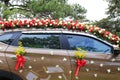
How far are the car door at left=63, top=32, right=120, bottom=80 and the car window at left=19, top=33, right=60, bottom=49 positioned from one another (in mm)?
236

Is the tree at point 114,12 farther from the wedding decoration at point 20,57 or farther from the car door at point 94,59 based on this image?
the wedding decoration at point 20,57

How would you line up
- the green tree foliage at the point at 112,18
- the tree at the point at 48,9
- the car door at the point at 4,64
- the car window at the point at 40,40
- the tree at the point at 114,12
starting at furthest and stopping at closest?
the tree at the point at 114,12
the green tree foliage at the point at 112,18
the tree at the point at 48,9
the car window at the point at 40,40
the car door at the point at 4,64

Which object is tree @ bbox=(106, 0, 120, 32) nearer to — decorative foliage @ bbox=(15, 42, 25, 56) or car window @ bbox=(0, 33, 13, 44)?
car window @ bbox=(0, 33, 13, 44)

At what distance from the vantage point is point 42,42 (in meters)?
6.99

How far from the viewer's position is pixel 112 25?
92.8 ft

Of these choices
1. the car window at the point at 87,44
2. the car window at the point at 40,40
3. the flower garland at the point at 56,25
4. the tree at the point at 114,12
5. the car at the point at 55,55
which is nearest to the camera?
the car at the point at 55,55

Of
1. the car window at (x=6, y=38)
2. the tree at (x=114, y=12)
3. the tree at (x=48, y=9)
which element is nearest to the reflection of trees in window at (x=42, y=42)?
the car window at (x=6, y=38)

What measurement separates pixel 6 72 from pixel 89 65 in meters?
1.50

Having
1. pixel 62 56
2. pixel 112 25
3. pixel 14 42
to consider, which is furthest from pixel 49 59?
pixel 112 25

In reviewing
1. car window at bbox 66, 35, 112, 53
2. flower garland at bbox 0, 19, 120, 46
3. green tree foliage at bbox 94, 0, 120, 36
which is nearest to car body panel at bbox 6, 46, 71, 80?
car window at bbox 66, 35, 112, 53

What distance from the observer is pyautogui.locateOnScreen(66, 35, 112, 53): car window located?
7121 mm

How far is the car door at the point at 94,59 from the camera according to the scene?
22.9 ft

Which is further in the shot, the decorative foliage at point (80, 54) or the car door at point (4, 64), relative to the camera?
the decorative foliage at point (80, 54)

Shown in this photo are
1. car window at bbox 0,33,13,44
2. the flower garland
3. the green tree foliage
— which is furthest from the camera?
the green tree foliage
